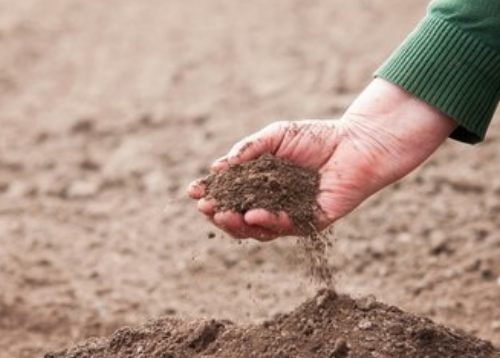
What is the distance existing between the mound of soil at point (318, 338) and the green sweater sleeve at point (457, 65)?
627 mm

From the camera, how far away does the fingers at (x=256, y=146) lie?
2.92 m

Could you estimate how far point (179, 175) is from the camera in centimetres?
503

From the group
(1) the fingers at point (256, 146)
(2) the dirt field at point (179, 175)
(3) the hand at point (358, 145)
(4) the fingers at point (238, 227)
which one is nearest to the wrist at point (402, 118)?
(3) the hand at point (358, 145)

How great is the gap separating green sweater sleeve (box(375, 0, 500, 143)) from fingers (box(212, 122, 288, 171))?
0.37m

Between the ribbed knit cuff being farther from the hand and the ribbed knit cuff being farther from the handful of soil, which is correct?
the handful of soil

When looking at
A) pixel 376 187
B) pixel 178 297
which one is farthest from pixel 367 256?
pixel 376 187

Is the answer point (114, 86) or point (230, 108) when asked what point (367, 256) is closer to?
point (230, 108)

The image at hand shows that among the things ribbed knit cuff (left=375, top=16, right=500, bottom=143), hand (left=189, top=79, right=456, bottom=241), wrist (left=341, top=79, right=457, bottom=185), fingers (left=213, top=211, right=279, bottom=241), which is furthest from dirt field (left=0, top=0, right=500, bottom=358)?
ribbed knit cuff (left=375, top=16, right=500, bottom=143)

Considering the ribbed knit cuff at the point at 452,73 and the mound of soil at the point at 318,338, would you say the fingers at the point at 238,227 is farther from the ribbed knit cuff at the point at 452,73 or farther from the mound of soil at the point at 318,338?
the ribbed knit cuff at the point at 452,73

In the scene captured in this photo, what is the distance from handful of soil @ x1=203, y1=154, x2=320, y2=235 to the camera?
2.79 m

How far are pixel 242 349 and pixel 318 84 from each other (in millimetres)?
3393

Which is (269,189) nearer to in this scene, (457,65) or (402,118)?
(402,118)

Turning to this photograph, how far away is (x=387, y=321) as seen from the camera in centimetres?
275

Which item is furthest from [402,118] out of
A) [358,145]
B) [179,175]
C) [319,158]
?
[179,175]
